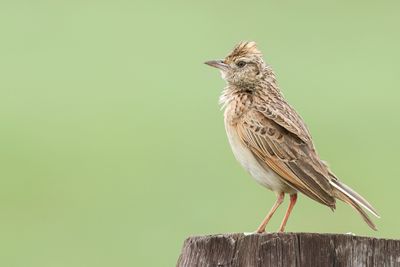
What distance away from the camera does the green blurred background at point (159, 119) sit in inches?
730

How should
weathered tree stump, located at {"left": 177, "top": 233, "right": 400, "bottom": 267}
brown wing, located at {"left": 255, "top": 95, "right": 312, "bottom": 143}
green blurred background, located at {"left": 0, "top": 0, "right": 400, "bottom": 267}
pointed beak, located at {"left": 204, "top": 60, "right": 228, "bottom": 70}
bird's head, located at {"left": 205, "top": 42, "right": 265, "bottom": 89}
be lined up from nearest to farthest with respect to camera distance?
weathered tree stump, located at {"left": 177, "top": 233, "right": 400, "bottom": 267}, brown wing, located at {"left": 255, "top": 95, "right": 312, "bottom": 143}, bird's head, located at {"left": 205, "top": 42, "right": 265, "bottom": 89}, pointed beak, located at {"left": 204, "top": 60, "right": 228, "bottom": 70}, green blurred background, located at {"left": 0, "top": 0, "right": 400, "bottom": 267}

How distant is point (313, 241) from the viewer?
7059 mm

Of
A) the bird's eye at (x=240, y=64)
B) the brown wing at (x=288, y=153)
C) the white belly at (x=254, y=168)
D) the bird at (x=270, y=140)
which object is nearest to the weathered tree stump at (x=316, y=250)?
the bird at (x=270, y=140)

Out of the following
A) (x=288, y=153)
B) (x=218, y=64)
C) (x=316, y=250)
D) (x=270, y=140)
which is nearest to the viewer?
(x=316, y=250)

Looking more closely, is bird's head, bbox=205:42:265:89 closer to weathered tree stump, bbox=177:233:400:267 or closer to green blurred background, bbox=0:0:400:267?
weathered tree stump, bbox=177:233:400:267

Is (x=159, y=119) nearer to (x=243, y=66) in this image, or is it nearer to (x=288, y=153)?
(x=243, y=66)

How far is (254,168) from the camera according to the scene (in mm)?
10070

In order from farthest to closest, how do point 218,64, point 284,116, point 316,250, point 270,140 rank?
point 218,64
point 284,116
point 270,140
point 316,250

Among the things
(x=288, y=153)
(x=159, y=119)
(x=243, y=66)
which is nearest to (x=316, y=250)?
(x=288, y=153)

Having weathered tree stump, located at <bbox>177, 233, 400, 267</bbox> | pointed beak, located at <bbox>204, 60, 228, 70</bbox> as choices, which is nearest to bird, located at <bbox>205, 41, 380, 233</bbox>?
pointed beak, located at <bbox>204, 60, 228, 70</bbox>

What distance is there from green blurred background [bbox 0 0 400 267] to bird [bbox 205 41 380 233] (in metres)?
5.81

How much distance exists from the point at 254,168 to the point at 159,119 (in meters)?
14.6

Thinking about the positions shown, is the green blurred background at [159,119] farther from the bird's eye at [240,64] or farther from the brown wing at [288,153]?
the brown wing at [288,153]

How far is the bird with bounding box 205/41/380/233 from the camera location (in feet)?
30.3
